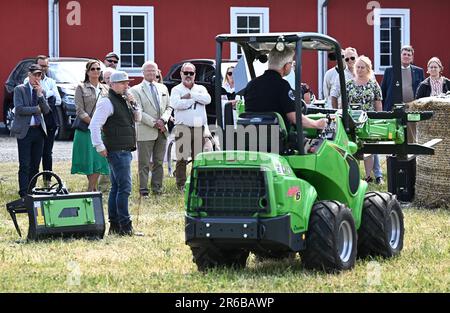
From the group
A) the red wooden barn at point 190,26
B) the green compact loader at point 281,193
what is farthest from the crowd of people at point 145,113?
the red wooden barn at point 190,26

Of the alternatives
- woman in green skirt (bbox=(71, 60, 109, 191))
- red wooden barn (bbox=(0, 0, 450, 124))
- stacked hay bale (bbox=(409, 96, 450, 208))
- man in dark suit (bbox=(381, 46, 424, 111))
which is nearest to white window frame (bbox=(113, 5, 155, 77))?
red wooden barn (bbox=(0, 0, 450, 124))

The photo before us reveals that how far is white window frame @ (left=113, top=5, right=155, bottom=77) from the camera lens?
94.8ft

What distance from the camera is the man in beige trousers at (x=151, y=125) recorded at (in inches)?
623

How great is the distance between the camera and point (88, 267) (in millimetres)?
10164

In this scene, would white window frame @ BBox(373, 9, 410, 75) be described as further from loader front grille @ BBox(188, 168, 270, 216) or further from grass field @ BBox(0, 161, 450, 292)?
loader front grille @ BBox(188, 168, 270, 216)

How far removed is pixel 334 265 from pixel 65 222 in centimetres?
351

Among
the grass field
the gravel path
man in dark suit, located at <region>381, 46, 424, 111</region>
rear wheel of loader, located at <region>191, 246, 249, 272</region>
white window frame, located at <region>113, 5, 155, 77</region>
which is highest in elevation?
white window frame, located at <region>113, 5, 155, 77</region>

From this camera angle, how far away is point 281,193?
912cm

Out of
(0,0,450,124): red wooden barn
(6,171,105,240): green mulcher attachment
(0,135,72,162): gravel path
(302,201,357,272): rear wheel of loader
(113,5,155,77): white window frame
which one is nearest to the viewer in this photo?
(302,201,357,272): rear wheel of loader

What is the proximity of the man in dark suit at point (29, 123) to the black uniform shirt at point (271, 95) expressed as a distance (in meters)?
6.33

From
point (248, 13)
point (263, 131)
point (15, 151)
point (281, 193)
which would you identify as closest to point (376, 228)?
point (281, 193)

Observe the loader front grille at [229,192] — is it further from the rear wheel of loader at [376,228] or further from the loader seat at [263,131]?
the rear wheel of loader at [376,228]

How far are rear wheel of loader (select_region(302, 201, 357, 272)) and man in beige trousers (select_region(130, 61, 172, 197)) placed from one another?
644 cm

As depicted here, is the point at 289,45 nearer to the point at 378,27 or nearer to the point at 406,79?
the point at 406,79
